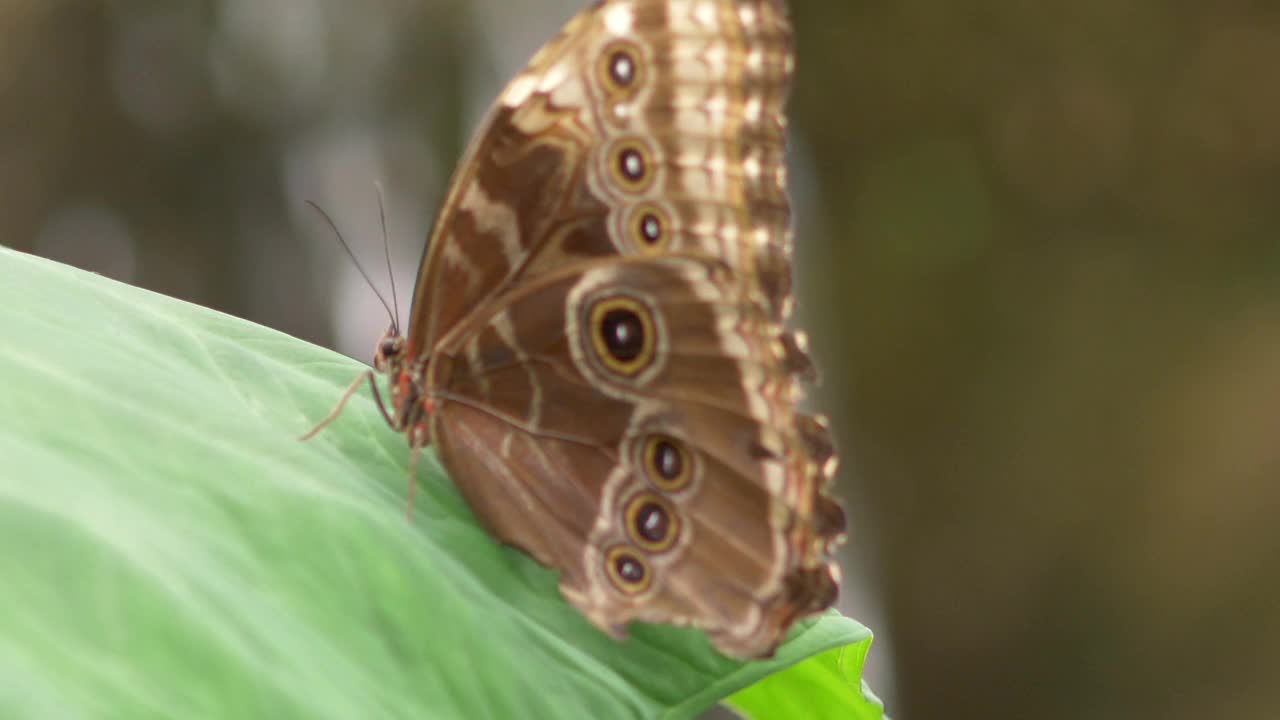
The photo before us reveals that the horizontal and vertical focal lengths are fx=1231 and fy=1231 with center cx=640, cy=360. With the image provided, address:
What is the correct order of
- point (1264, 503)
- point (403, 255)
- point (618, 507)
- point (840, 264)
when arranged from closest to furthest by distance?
point (618, 507), point (1264, 503), point (840, 264), point (403, 255)

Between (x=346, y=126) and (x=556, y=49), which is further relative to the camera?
(x=346, y=126)

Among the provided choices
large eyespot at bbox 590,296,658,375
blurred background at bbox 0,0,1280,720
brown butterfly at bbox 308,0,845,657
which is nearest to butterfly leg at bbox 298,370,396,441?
brown butterfly at bbox 308,0,845,657

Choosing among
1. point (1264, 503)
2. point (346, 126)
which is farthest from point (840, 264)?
point (346, 126)

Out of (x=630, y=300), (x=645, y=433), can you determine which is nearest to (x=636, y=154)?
(x=630, y=300)

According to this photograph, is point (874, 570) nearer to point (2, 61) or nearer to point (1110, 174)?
point (1110, 174)

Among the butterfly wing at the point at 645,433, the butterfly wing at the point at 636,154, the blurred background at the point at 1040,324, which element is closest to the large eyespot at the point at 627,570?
the butterfly wing at the point at 645,433

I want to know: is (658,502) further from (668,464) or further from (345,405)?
(345,405)
